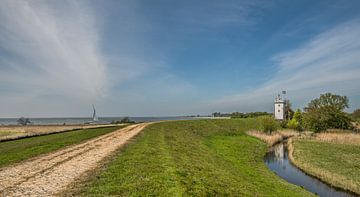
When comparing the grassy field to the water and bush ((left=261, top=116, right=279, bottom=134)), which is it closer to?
the water

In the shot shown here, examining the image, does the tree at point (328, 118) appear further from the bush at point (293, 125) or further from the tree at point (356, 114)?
the tree at point (356, 114)

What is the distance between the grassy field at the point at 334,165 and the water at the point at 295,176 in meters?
0.68

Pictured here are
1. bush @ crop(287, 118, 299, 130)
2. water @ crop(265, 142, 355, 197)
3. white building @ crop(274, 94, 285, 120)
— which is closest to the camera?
water @ crop(265, 142, 355, 197)

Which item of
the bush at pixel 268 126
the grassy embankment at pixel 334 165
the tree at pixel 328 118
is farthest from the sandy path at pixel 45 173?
the tree at pixel 328 118

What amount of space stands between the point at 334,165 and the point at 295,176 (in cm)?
417

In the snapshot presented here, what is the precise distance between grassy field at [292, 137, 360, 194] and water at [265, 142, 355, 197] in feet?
2.22

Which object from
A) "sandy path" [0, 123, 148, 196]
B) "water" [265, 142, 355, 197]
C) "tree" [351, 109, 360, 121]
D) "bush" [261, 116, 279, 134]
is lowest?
"water" [265, 142, 355, 197]

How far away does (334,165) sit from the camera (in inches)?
1093

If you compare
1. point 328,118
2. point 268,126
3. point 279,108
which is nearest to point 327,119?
point 328,118

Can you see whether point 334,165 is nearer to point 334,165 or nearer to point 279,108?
point 334,165

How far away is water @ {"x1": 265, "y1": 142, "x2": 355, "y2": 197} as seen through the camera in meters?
21.5

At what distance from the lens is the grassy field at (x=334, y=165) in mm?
22159

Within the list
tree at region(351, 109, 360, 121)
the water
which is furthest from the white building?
the water

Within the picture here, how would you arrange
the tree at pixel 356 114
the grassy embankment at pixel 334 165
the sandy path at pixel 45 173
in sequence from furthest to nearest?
the tree at pixel 356 114, the grassy embankment at pixel 334 165, the sandy path at pixel 45 173
